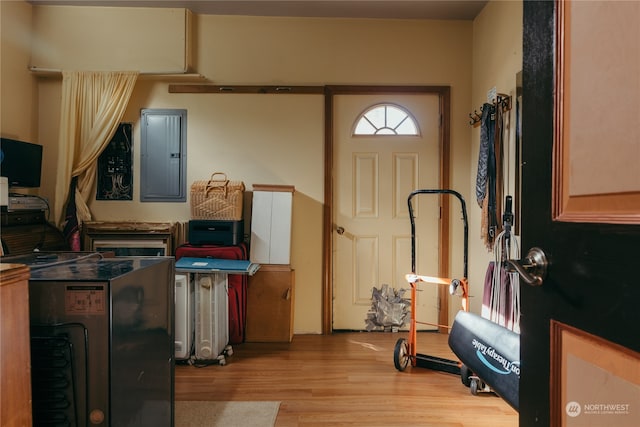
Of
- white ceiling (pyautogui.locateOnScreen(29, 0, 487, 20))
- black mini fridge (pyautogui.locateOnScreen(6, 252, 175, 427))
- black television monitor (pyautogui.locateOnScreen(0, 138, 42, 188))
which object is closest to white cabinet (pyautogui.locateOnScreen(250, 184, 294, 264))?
white ceiling (pyautogui.locateOnScreen(29, 0, 487, 20))

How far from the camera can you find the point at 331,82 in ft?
12.1

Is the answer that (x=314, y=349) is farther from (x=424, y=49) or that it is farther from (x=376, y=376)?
(x=424, y=49)

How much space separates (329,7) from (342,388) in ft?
10.2

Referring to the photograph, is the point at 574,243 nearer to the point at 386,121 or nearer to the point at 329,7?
the point at 386,121

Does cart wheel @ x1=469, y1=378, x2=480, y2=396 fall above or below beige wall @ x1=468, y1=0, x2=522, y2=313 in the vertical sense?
below

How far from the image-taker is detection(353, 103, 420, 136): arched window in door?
3.73 meters

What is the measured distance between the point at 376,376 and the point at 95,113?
3271 millimetres

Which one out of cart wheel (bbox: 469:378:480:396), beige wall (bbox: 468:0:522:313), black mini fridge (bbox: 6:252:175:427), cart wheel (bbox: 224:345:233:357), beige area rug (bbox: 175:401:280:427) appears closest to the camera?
black mini fridge (bbox: 6:252:175:427)

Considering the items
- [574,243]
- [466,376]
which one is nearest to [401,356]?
[466,376]

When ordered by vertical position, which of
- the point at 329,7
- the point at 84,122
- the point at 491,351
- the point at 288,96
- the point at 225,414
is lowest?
the point at 225,414

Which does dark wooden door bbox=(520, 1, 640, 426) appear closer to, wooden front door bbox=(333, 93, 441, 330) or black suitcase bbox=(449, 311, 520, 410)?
black suitcase bbox=(449, 311, 520, 410)

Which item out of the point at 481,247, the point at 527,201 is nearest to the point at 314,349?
the point at 481,247

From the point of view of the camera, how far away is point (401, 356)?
2.80 metres

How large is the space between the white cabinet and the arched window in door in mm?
966
